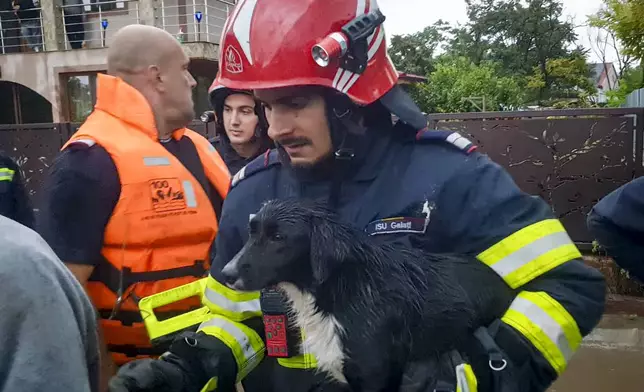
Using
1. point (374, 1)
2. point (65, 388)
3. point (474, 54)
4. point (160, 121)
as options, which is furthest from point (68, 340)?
point (474, 54)

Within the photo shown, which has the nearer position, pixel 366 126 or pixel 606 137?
pixel 366 126

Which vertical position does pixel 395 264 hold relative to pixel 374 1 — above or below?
below

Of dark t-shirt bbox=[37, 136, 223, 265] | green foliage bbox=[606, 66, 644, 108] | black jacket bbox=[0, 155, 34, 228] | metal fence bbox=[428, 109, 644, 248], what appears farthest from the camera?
green foliage bbox=[606, 66, 644, 108]

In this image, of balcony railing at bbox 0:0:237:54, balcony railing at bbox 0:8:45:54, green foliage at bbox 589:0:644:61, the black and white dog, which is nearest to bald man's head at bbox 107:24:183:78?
the black and white dog

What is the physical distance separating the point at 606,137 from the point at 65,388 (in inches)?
269

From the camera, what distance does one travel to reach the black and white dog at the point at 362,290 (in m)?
1.45

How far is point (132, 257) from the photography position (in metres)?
2.60

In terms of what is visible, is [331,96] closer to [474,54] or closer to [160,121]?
[160,121]

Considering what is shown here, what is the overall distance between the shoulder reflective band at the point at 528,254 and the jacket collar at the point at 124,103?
171 cm

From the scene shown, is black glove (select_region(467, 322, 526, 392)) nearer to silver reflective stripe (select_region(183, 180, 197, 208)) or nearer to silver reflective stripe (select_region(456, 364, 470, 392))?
silver reflective stripe (select_region(456, 364, 470, 392))

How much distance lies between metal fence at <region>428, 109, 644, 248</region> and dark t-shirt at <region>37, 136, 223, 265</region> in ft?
17.3

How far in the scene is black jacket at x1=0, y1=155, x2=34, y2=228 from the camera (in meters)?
3.25

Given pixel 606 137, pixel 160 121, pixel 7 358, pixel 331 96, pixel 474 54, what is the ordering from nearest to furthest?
pixel 7 358 → pixel 331 96 → pixel 160 121 → pixel 606 137 → pixel 474 54

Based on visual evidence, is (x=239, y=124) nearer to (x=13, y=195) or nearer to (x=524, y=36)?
(x=13, y=195)
